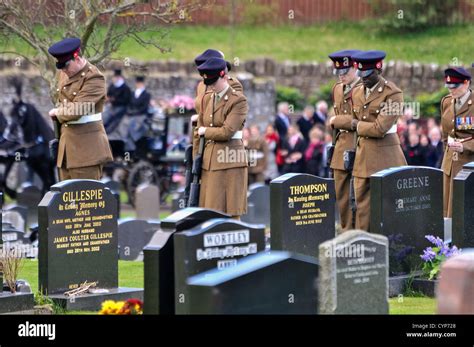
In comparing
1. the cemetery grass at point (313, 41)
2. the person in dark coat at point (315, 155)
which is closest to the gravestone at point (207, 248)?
the person in dark coat at point (315, 155)

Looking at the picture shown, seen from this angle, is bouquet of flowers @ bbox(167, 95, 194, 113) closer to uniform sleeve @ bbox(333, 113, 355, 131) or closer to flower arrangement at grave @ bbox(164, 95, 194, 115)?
flower arrangement at grave @ bbox(164, 95, 194, 115)

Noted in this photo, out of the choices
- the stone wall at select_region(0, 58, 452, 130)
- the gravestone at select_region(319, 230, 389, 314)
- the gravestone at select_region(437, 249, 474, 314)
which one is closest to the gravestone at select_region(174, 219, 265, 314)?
the gravestone at select_region(319, 230, 389, 314)

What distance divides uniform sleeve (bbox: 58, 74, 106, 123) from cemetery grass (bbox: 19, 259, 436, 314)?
5.38ft

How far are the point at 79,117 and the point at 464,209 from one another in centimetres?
409

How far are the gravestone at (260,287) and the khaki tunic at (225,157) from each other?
487cm

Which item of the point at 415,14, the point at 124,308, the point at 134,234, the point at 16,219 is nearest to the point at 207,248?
the point at 124,308

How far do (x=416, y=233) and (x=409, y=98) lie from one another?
807 inches

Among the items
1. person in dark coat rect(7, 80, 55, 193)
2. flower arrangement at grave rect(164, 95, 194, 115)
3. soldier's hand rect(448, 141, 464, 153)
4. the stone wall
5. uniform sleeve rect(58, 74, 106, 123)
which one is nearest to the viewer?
uniform sleeve rect(58, 74, 106, 123)

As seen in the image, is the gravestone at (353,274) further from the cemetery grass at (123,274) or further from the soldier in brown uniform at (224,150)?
the soldier in brown uniform at (224,150)

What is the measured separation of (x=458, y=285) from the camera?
9.20 metres

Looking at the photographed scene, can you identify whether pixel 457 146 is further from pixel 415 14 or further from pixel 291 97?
pixel 415 14

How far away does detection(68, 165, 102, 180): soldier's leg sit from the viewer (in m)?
14.8

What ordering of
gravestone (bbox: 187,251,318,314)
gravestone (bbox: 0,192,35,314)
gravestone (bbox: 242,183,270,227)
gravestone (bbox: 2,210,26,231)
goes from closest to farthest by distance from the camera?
gravestone (bbox: 187,251,318,314)
gravestone (bbox: 0,192,35,314)
gravestone (bbox: 2,210,26,231)
gravestone (bbox: 242,183,270,227)

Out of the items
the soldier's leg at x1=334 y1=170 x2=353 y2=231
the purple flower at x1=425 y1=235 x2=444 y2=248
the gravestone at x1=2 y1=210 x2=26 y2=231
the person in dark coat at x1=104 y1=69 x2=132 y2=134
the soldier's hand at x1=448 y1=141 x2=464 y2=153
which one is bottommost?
the purple flower at x1=425 y1=235 x2=444 y2=248
